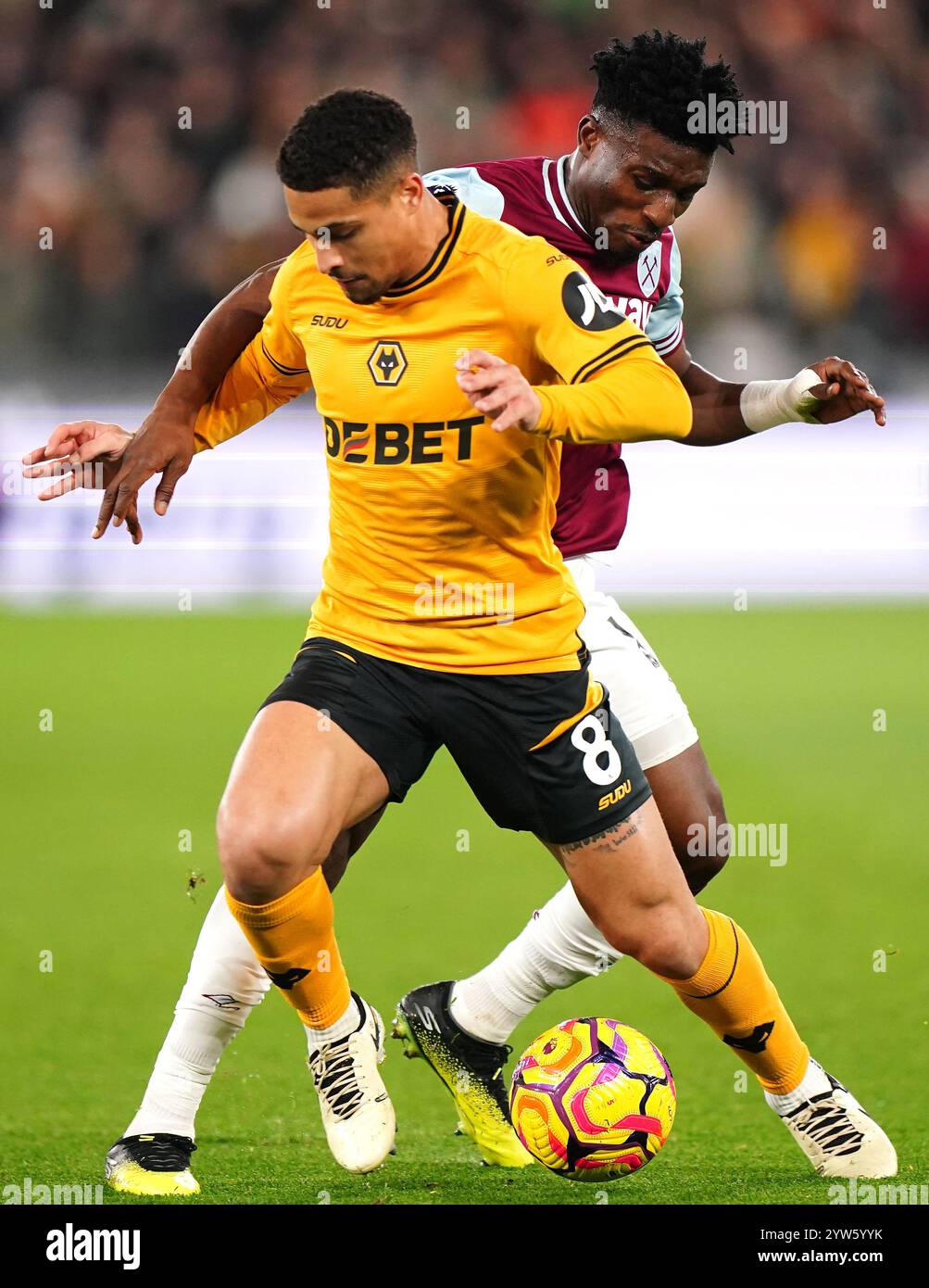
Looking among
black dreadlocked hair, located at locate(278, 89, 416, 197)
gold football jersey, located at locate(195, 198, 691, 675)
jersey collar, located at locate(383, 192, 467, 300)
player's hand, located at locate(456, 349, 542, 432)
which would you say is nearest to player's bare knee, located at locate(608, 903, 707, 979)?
gold football jersey, located at locate(195, 198, 691, 675)

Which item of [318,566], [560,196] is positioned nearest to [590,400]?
[560,196]

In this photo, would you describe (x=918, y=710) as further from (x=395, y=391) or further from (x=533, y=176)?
(x=395, y=391)

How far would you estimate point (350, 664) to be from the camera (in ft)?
12.0

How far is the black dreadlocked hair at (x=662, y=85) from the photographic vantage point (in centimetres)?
402

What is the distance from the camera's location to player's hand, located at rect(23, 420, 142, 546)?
3.85m

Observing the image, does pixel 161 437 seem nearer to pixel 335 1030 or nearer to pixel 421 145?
pixel 335 1030

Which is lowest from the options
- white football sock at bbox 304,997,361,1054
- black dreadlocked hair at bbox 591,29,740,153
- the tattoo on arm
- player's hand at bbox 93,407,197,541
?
white football sock at bbox 304,997,361,1054

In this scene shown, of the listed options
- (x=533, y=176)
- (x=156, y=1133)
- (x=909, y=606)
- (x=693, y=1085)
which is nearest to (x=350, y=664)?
(x=156, y=1133)

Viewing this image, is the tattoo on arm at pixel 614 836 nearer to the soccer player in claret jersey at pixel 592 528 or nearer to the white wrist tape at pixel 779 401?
the soccer player in claret jersey at pixel 592 528

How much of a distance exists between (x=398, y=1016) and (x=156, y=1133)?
2.66ft

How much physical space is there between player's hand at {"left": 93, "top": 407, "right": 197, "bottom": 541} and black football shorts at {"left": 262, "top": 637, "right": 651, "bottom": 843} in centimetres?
54

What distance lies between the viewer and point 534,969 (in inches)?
171

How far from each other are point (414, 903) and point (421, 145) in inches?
338

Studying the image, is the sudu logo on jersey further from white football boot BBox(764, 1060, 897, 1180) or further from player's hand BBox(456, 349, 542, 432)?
white football boot BBox(764, 1060, 897, 1180)
